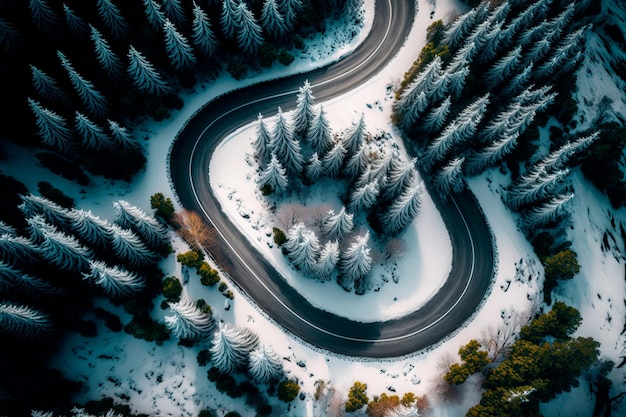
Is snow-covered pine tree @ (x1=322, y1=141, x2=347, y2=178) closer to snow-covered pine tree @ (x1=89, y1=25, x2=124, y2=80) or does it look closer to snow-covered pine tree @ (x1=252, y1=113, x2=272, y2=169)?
snow-covered pine tree @ (x1=252, y1=113, x2=272, y2=169)

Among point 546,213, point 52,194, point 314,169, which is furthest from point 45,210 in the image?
point 546,213

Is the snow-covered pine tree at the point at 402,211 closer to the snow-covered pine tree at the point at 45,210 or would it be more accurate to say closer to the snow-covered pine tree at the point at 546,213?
the snow-covered pine tree at the point at 546,213

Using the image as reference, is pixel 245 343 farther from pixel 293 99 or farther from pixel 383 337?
pixel 293 99

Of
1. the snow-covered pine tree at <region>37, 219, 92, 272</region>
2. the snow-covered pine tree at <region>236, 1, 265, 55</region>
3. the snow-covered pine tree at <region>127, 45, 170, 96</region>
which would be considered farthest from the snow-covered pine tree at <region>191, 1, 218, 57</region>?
the snow-covered pine tree at <region>37, 219, 92, 272</region>

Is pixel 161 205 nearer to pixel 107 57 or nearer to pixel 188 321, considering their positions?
pixel 188 321

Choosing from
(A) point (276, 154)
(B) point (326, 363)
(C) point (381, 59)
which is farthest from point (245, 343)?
(C) point (381, 59)

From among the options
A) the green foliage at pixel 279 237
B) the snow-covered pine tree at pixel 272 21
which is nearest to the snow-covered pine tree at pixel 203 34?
the snow-covered pine tree at pixel 272 21
